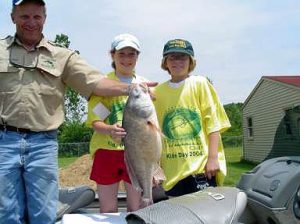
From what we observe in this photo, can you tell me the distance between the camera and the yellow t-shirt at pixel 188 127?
4.23 meters

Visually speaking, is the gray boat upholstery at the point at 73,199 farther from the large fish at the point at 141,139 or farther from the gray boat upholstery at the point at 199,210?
the gray boat upholstery at the point at 199,210

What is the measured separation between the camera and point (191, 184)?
4.22 meters

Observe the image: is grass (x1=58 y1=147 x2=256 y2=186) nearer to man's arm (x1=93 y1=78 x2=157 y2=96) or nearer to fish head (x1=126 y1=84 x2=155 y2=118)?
man's arm (x1=93 y1=78 x2=157 y2=96)

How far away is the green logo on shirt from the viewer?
14.0 ft

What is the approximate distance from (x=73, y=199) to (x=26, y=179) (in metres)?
0.58

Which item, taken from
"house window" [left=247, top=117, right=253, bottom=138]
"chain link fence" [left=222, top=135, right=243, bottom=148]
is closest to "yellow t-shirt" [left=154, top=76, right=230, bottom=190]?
"house window" [left=247, top=117, right=253, bottom=138]

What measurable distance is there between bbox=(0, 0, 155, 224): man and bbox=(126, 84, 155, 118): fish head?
0.97ft

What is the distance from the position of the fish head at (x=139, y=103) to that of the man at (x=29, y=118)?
0.97 feet

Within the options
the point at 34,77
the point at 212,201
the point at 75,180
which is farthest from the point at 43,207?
the point at 75,180

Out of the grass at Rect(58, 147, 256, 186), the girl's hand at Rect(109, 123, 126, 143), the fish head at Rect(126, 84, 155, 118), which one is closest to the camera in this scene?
the fish head at Rect(126, 84, 155, 118)

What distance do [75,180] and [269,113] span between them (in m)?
19.3

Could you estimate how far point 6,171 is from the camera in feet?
12.1

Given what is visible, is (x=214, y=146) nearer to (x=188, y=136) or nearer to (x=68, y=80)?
(x=188, y=136)

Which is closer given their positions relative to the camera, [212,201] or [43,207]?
[212,201]
